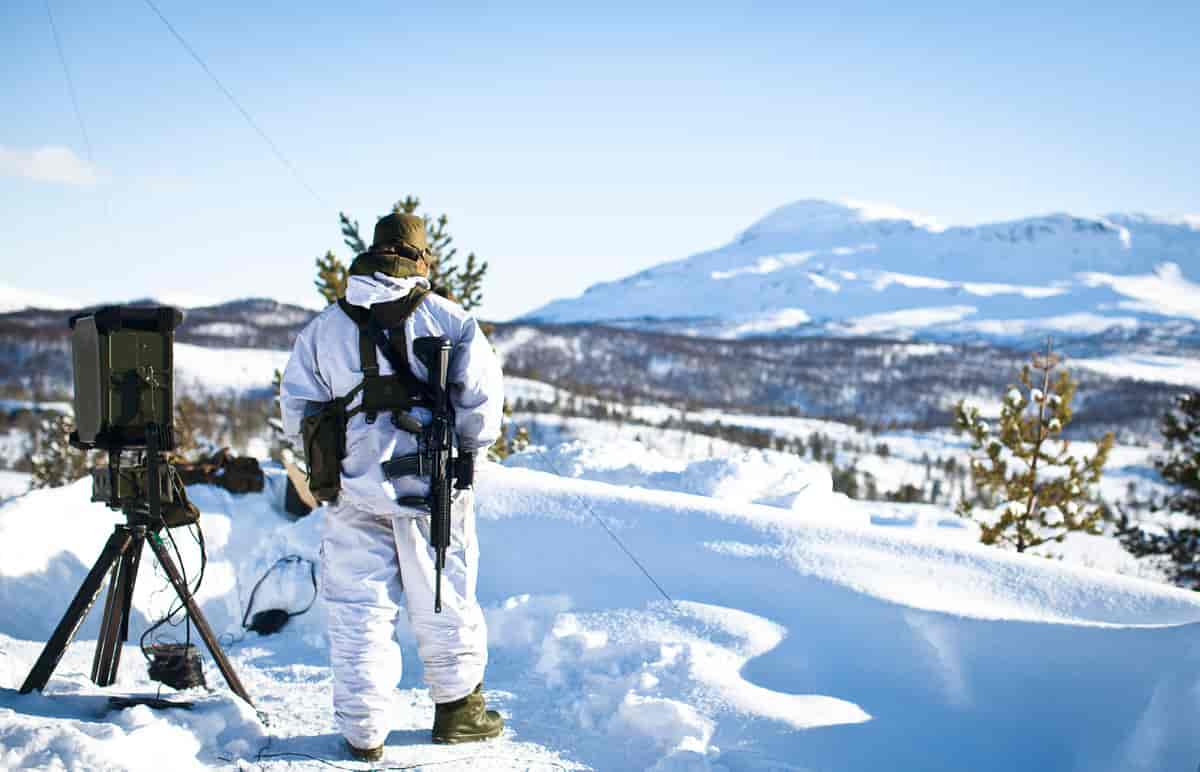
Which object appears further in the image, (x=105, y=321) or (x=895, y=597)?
(x=895, y=597)

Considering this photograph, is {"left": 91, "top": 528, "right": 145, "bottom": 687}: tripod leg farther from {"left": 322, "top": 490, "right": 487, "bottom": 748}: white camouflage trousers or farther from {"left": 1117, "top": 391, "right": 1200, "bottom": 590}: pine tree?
{"left": 1117, "top": 391, "right": 1200, "bottom": 590}: pine tree

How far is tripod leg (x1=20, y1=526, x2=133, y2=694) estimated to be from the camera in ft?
12.1

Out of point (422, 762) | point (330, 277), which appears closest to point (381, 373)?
point (422, 762)

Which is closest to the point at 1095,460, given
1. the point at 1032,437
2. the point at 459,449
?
the point at 1032,437

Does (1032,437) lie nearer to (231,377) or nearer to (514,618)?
(514,618)

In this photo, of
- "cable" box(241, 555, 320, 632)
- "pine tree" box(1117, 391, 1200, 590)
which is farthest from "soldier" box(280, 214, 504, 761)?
"pine tree" box(1117, 391, 1200, 590)

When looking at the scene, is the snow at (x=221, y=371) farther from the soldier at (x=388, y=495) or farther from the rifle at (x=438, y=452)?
the rifle at (x=438, y=452)

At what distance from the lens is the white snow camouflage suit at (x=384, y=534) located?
360 cm

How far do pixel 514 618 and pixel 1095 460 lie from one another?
47.5 feet

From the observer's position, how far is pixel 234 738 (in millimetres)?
3600

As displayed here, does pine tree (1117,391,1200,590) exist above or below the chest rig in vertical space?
below

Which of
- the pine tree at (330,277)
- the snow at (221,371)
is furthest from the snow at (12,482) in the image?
the pine tree at (330,277)

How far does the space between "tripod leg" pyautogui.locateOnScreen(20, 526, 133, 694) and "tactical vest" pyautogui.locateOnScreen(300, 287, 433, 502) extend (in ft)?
3.55

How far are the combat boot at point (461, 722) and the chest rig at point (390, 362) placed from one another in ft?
4.14
